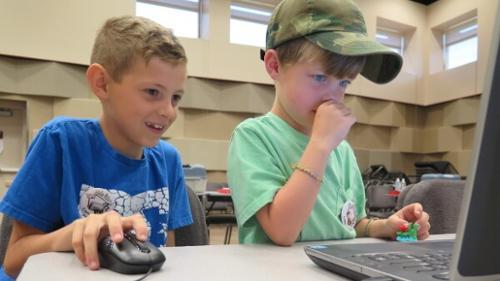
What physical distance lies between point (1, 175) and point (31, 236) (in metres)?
4.71

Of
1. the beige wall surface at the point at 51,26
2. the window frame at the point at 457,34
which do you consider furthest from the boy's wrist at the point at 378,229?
the window frame at the point at 457,34

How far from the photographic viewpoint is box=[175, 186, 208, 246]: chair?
1100 millimetres

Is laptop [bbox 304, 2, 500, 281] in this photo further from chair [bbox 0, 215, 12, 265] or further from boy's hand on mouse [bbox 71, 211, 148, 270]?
chair [bbox 0, 215, 12, 265]

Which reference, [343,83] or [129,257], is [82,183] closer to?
[129,257]

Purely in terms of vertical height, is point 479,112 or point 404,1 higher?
point 404,1

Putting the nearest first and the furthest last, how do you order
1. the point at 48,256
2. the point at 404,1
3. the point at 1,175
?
1. the point at 48,256
2. the point at 1,175
3. the point at 404,1

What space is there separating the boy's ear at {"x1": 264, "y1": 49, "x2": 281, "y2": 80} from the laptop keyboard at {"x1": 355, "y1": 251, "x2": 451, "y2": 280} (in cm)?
52

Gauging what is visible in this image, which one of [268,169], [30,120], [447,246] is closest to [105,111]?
[268,169]

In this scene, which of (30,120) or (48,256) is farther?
(30,120)

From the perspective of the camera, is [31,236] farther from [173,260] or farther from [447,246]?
[447,246]

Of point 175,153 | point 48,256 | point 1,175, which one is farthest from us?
point 1,175

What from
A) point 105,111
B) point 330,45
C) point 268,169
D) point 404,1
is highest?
point 404,1

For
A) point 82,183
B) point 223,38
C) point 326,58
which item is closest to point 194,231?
point 82,183

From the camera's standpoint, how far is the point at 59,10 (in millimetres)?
4949
